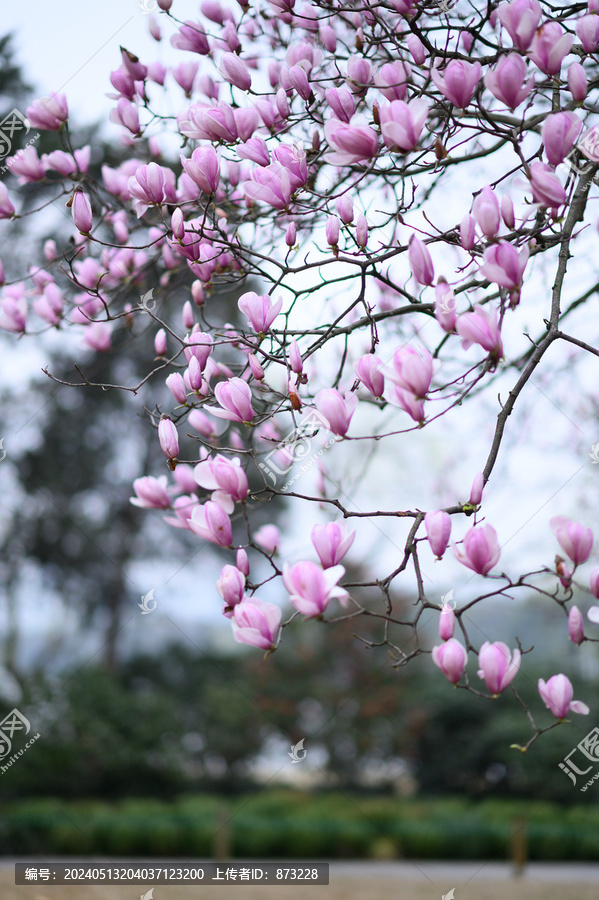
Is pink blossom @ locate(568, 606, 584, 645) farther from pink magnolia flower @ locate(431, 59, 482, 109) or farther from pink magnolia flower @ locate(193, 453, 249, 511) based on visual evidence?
pink magnolia flower @ locate(431, 59, 482, 109)

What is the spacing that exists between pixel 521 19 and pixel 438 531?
2.51ft

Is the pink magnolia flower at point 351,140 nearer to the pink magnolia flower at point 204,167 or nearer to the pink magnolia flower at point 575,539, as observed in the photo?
the pink magnolia flower at point 204,167

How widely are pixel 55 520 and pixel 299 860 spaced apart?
527 centimetres

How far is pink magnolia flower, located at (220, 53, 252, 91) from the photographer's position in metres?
1.52

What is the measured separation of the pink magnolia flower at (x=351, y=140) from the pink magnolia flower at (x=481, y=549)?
580 mm

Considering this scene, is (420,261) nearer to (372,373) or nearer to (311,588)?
(372,373)

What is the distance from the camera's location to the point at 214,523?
125 centimetres

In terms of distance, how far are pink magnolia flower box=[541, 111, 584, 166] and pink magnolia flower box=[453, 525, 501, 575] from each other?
1.85ft

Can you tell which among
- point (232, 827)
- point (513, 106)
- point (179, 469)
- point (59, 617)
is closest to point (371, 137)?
point (513, 106)

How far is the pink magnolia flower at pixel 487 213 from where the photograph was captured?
1.10 metres

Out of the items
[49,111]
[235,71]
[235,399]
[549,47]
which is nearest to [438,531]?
[235,399]

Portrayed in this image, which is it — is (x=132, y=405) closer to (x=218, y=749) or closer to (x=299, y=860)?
(x=218, y=749)
